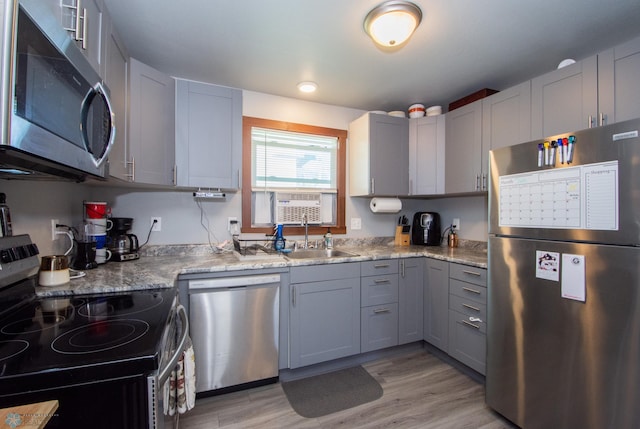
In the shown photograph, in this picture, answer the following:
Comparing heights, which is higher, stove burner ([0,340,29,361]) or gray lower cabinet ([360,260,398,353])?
stove burner ([0,340,29,361])

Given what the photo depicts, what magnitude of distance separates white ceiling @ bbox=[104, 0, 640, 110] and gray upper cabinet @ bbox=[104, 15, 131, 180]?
22 cm

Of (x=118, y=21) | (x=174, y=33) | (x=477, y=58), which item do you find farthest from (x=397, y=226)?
(x=118, y=21)

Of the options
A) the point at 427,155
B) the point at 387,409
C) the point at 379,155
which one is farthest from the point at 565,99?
the point at 387,409

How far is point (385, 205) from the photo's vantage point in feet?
9.21

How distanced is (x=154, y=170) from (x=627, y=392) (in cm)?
270

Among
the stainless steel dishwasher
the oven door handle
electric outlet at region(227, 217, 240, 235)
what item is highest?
electric outlet at region(227, 217, 240, 235)

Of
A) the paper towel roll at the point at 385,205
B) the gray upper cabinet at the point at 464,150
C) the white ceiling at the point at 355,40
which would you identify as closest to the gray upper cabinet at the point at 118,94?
the white ceiling at the point at 355,40

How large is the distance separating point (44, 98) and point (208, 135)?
145 cm

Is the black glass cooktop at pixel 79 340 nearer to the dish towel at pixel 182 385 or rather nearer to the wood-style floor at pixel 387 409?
the dish towel at pixel 182 385

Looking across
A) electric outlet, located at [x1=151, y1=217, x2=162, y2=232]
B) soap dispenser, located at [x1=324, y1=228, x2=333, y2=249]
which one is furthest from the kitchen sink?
electric outlet, located at [x1=151, y1=217, x2=162, y2=232]

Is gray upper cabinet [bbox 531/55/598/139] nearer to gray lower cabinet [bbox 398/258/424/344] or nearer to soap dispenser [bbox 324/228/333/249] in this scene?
gray lower cabinet [bbox 398/258/424/344]

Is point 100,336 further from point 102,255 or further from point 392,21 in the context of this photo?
point 392,21

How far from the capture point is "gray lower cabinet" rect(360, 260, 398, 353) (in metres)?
2.25

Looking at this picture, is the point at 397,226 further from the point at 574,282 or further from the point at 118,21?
the point at 118,21
